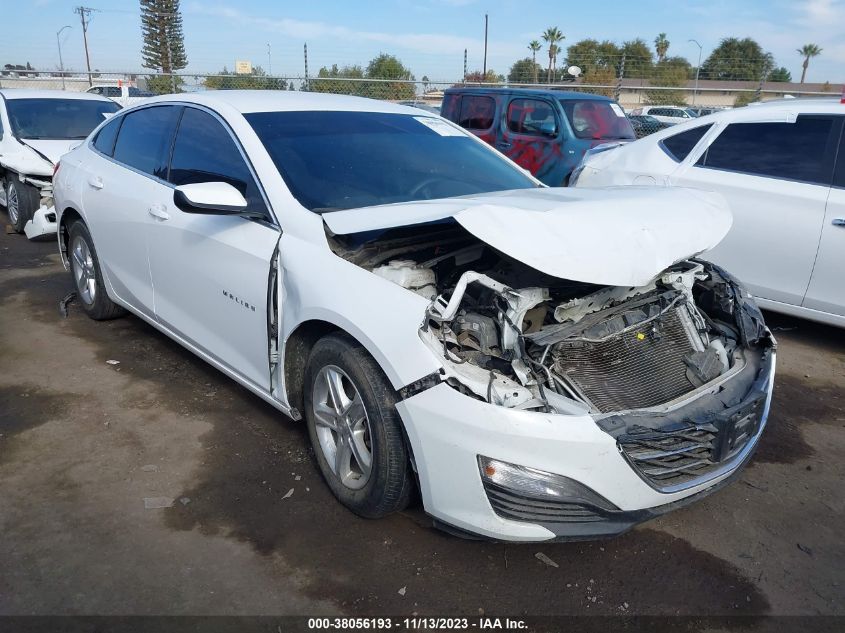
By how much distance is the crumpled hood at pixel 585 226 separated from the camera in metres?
2.50

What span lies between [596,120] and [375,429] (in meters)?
8.25

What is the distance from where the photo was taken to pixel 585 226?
104 inches

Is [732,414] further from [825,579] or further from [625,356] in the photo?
[825,579]

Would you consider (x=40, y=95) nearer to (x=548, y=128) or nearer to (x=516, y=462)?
(x=548, y=128)

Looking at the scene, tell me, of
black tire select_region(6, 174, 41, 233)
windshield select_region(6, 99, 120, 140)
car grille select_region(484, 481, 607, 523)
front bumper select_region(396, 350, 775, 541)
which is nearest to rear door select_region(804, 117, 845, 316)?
front bumper select_region(396, 350, 775, 541)

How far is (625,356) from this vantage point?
2775 millimetres

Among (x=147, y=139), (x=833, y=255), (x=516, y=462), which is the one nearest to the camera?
(x=516, y=462)

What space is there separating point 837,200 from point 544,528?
3.74 m

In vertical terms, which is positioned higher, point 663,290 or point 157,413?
point 663,290

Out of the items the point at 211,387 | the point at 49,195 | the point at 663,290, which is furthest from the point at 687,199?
the point at 49,195

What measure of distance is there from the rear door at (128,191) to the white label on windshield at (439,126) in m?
1.44

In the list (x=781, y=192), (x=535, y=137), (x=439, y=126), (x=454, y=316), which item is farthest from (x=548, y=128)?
(x=454, y=316)

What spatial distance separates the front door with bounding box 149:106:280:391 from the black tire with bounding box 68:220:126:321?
111cm

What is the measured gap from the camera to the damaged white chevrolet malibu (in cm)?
236
